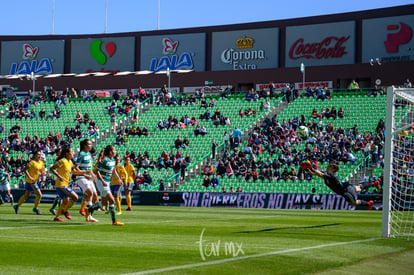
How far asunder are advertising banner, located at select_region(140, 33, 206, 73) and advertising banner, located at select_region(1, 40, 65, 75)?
32.4ft

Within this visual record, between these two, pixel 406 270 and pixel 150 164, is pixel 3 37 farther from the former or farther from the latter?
pixel 406 270

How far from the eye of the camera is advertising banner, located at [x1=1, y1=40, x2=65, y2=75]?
75.8 metres

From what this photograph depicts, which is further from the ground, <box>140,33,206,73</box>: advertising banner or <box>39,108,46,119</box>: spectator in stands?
<box>140,33,206,73</box>: advertising banner

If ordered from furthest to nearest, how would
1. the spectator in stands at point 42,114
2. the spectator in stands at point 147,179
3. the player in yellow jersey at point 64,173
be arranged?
the spectator in stands at point 42,114
the spectator in stands at point 147,179
the player in yellow jersey at point 64,173

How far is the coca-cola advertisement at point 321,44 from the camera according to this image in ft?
202

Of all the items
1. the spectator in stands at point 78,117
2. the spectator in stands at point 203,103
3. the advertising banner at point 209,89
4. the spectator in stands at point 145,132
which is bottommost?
the spectator in stands at point 145,132

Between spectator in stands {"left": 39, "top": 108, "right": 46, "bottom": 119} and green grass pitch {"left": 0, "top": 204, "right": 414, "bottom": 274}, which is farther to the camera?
spectator in stands {"left": 39, "top": 108, "right": 46, "bottom": 119}

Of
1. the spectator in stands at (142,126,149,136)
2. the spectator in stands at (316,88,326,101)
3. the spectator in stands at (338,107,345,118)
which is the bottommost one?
the spectator in stands at (142,126,149,136)

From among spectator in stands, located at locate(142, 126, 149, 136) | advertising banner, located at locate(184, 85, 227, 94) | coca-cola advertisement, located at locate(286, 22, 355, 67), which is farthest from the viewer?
advertising banner, located at locate(184, 85, 227, 94)

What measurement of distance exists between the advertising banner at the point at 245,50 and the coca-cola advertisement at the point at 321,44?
1653 millimetres

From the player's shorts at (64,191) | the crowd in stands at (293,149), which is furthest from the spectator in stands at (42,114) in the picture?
the player's shorts at (64,191)

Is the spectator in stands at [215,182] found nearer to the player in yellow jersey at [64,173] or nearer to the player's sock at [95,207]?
the player in yellow jersey at [64,173]

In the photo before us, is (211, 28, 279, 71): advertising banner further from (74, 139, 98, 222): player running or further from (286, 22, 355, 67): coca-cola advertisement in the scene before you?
(74, 139, 98, 222): player running

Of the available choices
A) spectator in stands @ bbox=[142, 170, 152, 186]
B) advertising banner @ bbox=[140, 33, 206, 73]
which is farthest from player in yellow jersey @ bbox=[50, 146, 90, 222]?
advertising banner @ bbox=[140, 33, 206, 73]
